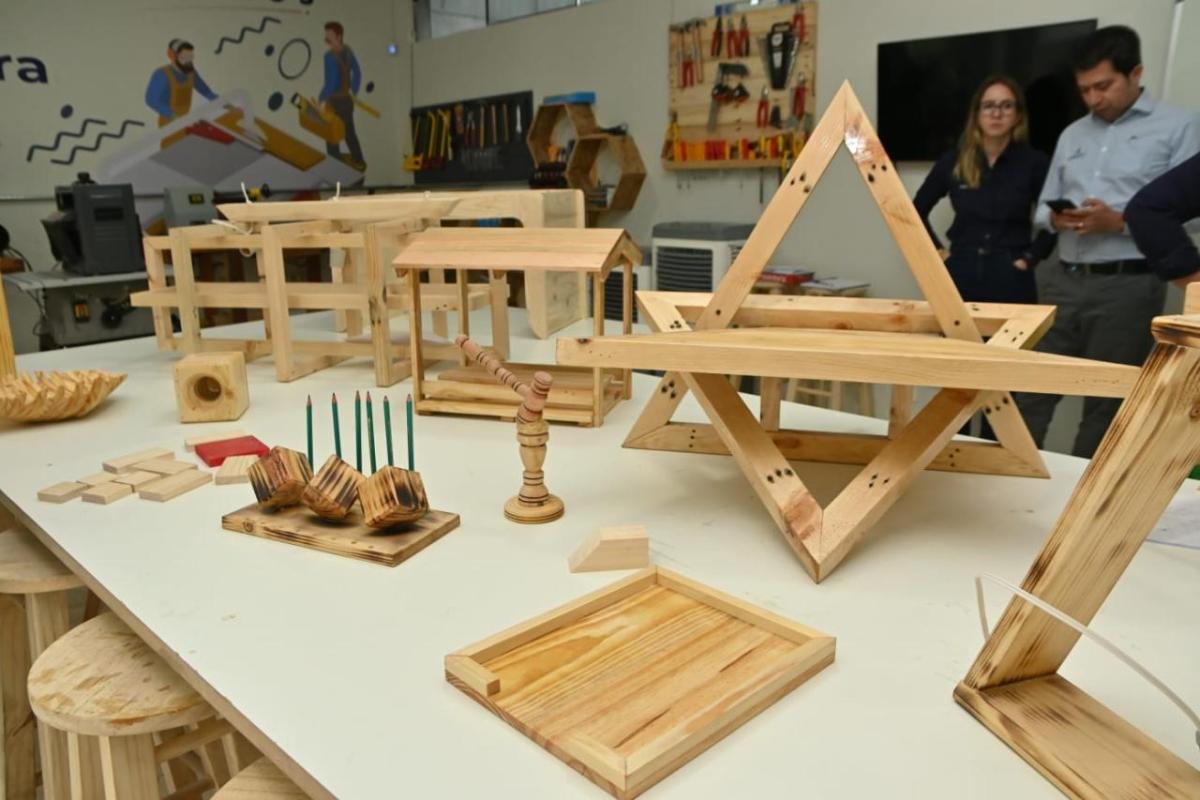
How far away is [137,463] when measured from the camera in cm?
144

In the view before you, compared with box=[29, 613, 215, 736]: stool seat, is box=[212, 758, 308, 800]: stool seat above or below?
below

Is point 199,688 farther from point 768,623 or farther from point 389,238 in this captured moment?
point 389,238

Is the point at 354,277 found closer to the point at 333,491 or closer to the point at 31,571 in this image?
the point at 31,571

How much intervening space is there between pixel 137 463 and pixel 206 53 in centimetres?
439

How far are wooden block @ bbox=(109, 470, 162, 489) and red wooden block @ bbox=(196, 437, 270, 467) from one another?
0.31ft

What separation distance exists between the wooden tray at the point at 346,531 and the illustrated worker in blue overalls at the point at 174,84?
176 inches

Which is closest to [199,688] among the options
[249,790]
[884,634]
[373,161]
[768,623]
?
[249,790]

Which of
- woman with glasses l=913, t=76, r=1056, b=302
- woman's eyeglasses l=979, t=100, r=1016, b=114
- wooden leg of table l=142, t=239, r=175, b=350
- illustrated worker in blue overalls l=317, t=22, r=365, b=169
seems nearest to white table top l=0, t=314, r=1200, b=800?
wooden leg of table l=142, t=239, r=175, b=350

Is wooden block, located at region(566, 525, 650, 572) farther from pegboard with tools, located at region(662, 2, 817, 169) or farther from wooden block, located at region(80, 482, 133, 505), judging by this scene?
pegboard with tools, located at region(662, 2, 817, 169)

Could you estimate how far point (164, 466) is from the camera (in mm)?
1426

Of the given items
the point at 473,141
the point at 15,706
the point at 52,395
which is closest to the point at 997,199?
the point at 52,395

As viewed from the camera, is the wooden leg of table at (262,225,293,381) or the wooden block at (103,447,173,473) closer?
the wooden block at (103,447,173,473)

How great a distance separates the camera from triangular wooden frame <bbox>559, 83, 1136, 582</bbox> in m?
1.12

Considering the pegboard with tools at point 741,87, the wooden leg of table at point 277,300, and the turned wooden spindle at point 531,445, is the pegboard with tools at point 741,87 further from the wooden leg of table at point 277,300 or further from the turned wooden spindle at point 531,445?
the turned wooden spindle at point 531,445
